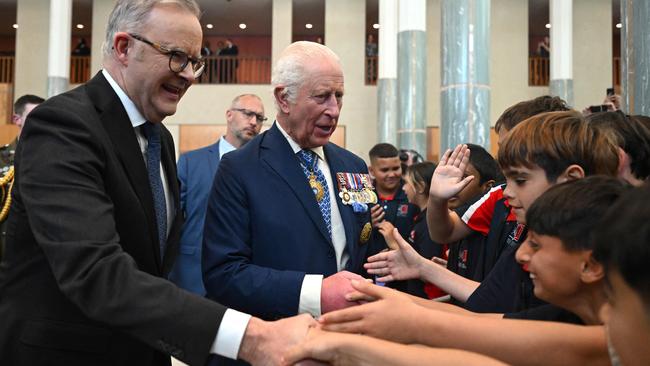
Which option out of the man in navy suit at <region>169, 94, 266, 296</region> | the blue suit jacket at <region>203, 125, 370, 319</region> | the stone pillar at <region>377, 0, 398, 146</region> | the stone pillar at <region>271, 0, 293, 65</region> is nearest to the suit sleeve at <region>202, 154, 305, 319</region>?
the blue suit jacket at <region>203, 125, 370, 319</region>

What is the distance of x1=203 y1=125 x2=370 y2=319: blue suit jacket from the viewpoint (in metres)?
2.17

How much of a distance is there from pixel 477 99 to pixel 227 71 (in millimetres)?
12984

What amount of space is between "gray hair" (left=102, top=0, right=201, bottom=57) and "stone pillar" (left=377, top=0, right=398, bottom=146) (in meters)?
12.4

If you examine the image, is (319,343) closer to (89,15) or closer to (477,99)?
(477,99)

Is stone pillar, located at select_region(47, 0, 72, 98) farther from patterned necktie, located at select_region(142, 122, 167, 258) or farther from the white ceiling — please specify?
Answer: patterned necktie, located at select_region(142, 122, 167, 258)

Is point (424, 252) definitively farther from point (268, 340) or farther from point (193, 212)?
point (268, 340)

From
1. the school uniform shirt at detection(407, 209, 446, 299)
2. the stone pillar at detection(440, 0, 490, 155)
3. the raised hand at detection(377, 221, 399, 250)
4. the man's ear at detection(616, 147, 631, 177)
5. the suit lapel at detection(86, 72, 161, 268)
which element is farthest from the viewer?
the stone pillar at detection(440, 0, 490, 155)

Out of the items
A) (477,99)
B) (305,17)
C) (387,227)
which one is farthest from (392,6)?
(387,227)

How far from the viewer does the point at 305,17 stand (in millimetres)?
19750

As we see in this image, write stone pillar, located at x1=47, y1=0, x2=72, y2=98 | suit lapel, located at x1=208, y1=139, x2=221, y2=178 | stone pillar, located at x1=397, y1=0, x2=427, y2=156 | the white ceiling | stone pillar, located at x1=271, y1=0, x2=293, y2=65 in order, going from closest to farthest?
suit lapel, located at x1=208, y1=139, x2=221, y2=178 < stone pillar, located at x1=397, y1=0, x2=427, y2=156 < stone pillar, located at x1=47, y1=0, x2=72, y2=98 < stone pillar, located at x1=271, y1=0, x2=293, y2=65 < the white ceiling

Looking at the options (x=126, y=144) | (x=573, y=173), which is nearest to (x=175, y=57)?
(x=126, y=144)

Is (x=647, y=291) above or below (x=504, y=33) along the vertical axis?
below

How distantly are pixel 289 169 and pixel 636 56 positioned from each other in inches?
68.5

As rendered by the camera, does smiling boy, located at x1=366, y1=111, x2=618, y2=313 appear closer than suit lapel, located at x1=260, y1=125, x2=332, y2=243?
Yes
